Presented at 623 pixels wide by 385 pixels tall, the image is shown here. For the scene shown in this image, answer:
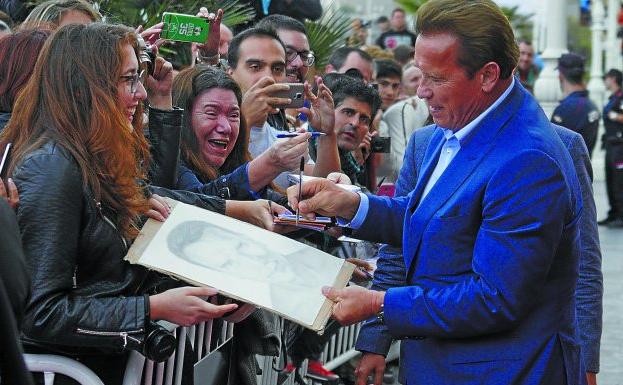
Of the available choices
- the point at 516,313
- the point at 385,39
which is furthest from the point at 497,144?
the point at 385,39

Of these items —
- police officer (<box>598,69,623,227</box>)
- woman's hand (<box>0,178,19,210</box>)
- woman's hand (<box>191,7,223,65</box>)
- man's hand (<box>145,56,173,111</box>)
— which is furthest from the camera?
police officer (<box>598,69,623,227</box>)

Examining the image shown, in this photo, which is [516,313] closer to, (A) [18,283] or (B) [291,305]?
(B) [291,305]

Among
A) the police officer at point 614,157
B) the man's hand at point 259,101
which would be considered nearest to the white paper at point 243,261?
the man's hand at point 259,101

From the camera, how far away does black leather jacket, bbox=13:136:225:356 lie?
321 cm

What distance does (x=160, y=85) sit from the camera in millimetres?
4715

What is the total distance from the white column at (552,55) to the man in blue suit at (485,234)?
15.2m

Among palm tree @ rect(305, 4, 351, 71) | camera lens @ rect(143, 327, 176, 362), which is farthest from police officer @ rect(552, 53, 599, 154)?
camera lens @ rect(143, 327, 176, 362)

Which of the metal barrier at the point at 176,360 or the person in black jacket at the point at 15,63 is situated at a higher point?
the person in black jacket at the point at 15,63

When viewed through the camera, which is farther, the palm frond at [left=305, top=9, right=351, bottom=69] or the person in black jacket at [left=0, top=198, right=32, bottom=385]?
the palm frond at [left=305, top=9, right=351, bottom=69]

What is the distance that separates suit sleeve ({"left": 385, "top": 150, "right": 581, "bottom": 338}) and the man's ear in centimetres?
26

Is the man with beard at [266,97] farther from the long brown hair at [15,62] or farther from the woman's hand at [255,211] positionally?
the long brown hair at [15,62]

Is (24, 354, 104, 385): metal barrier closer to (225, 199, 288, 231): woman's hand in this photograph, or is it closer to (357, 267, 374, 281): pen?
(225, 199, 288, 231): woman's hand

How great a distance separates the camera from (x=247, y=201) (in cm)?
440

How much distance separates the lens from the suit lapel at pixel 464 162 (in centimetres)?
333
